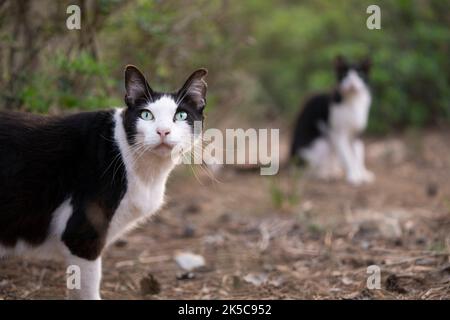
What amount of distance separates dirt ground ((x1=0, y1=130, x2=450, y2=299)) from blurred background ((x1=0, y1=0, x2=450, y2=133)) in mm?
1089

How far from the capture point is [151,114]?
3.01 meters

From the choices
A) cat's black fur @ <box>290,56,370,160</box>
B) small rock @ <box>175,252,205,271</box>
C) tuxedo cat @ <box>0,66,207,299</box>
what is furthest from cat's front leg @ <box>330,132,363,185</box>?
tuxedo cat @ <box>0,66,207,299</box>

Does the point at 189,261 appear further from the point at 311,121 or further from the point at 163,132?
the point at 311,121

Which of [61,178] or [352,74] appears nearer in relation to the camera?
[61,178]

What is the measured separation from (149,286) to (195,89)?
4.13ft

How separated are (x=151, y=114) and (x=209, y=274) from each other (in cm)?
136

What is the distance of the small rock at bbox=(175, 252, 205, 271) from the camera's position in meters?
3.98

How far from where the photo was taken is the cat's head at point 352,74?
697cm

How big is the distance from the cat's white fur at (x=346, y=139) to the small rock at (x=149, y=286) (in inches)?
156

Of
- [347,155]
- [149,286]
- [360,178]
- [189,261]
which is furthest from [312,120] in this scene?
[149,286]

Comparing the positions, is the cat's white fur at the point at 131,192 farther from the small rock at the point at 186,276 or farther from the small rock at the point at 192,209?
the small rock at the point at 192,209

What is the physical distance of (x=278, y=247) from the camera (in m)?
4.38
